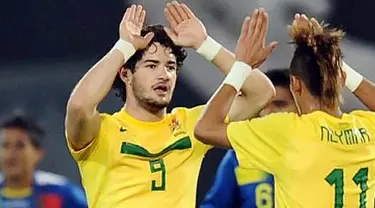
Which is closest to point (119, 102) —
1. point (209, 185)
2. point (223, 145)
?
point (209, 185)

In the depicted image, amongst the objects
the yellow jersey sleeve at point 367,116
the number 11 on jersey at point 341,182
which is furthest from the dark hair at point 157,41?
the number 11 on jersey at point 341,182

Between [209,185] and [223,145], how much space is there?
3.68ft

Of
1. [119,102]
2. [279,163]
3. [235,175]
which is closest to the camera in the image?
[279,163]

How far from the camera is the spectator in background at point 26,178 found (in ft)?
11.6

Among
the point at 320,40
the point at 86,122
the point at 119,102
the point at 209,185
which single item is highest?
the point at 320,40

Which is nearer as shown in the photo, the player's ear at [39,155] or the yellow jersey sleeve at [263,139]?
the yellow jersey sleeve at [263,139]

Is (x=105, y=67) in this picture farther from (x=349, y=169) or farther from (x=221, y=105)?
(x=349, y=169)

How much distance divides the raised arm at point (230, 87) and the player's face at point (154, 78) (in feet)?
1.00

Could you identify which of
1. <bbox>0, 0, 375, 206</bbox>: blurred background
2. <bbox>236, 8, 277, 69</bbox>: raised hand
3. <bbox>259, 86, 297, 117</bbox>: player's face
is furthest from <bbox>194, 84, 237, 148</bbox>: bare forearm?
<bbox>0, 0, 375, 206</bbox>: blurred background

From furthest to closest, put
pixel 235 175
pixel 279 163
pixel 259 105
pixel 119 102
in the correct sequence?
pixel 119 102 < pixel 235 175 < pixel 259 105 < pixel 279 163

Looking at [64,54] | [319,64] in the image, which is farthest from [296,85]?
[64,54]

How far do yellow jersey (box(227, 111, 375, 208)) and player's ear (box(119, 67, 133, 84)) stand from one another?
478 mm

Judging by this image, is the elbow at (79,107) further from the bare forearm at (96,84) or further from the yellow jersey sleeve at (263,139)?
the yellow jersey sleeve at (263,139)

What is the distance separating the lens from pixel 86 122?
2730 mm
